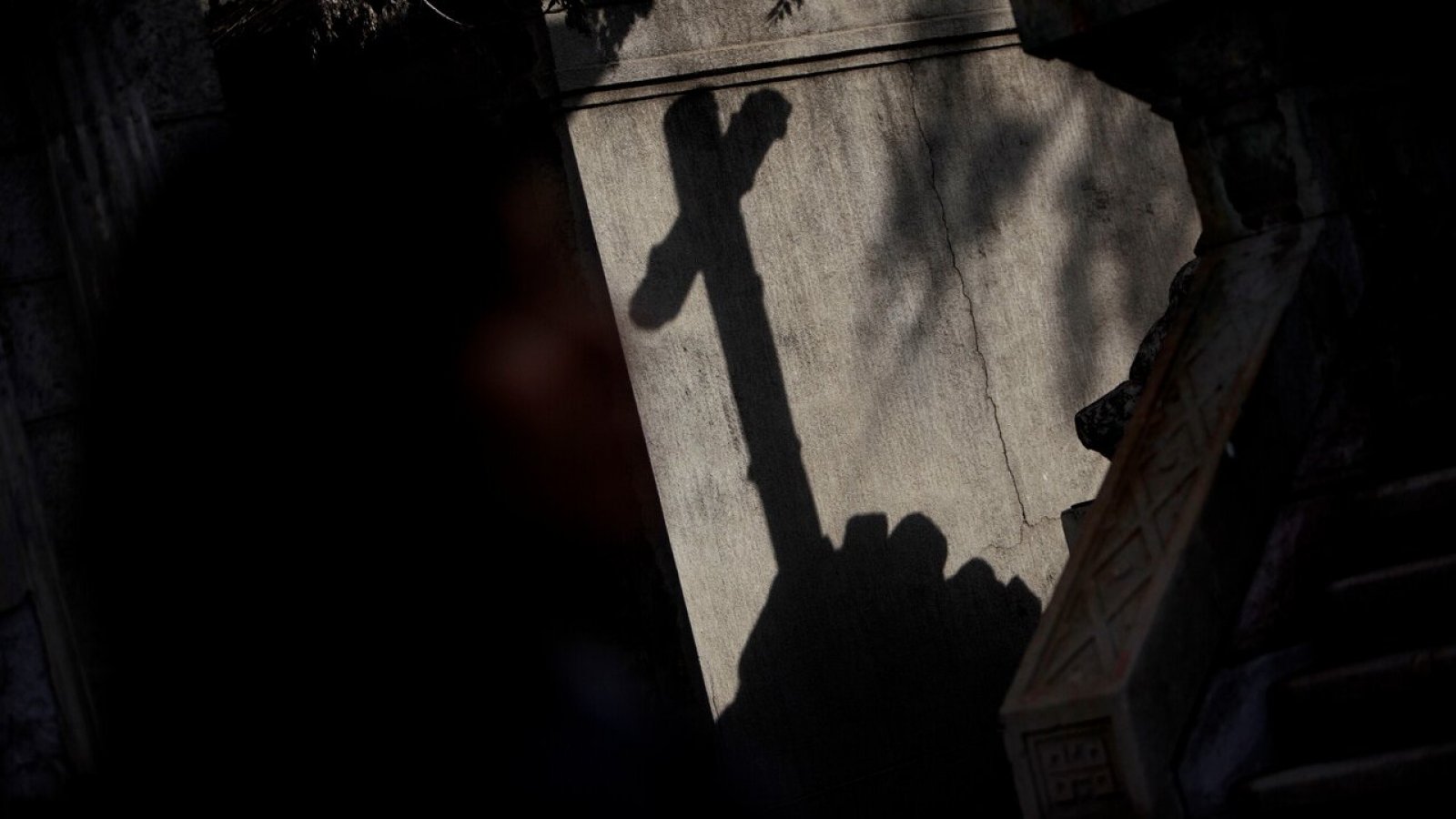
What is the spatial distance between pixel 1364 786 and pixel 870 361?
151 inches

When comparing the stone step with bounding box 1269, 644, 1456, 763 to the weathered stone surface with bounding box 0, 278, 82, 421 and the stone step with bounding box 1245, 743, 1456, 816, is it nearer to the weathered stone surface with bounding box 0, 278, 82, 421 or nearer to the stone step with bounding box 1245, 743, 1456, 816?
the stone step with bounding box 1245, 743, 1456, 816

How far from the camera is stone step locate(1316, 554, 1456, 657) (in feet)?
15.4

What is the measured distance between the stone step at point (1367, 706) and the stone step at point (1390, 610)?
0.13m

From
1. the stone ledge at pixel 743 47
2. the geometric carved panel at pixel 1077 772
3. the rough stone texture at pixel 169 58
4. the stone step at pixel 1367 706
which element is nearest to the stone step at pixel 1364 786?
the stone step at pixel 1367 706

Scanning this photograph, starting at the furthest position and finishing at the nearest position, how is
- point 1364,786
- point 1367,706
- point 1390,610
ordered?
point 1390,610 → point 1367,706 → point 1364,786

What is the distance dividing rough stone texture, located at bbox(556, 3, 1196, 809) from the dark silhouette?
0.5 inches

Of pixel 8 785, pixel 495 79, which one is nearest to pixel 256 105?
pixel 495 79

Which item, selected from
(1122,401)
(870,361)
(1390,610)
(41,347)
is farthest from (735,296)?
(1390,610)

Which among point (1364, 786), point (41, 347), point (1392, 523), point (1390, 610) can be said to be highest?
point (41, 347)

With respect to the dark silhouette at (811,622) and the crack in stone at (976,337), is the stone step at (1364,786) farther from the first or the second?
the crack in stone at (976,337)

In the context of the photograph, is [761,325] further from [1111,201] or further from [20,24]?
[20,24]

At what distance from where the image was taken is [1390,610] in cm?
478

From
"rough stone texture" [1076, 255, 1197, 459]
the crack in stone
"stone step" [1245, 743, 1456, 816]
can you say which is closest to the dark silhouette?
the crack in stone

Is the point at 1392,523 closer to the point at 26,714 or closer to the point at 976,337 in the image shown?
the point at 976,337
